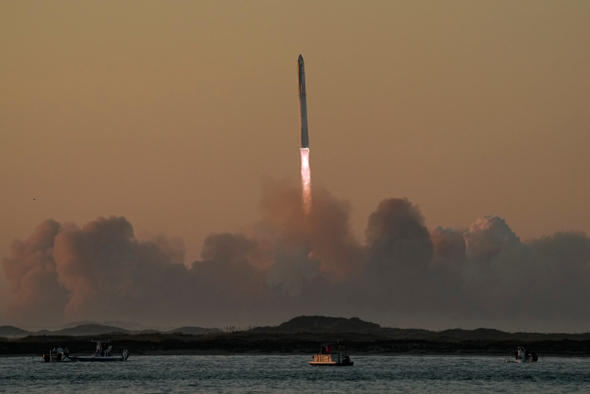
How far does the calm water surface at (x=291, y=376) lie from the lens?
409 ft

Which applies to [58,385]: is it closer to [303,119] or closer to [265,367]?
[265,367]

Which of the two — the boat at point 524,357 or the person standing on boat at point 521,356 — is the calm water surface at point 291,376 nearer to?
the boat at point 524,357

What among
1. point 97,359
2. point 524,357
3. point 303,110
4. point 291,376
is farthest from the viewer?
point 97,359

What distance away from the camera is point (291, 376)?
144 m

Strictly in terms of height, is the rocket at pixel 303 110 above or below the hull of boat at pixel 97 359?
above

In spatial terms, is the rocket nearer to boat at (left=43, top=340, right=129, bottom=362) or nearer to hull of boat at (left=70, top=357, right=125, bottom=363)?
boat at (left=43, top=340, right=129, bottom=362)

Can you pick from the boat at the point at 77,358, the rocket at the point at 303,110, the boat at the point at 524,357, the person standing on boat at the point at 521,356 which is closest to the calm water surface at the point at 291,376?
the boat at the point at 524,357

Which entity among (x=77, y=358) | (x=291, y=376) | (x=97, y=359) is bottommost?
(x=291, y=376)

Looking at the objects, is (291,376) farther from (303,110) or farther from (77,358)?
(77,358)

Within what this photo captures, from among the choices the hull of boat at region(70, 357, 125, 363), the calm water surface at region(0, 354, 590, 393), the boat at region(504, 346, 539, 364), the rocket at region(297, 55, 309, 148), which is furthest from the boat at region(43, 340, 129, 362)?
the boat at region(504, 346, 539, 364)

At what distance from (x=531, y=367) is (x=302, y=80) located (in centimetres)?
6494

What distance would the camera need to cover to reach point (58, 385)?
129 meters

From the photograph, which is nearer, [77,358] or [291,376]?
[291,376]

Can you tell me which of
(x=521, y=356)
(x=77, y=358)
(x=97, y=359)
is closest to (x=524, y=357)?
(x=521, y=356)
